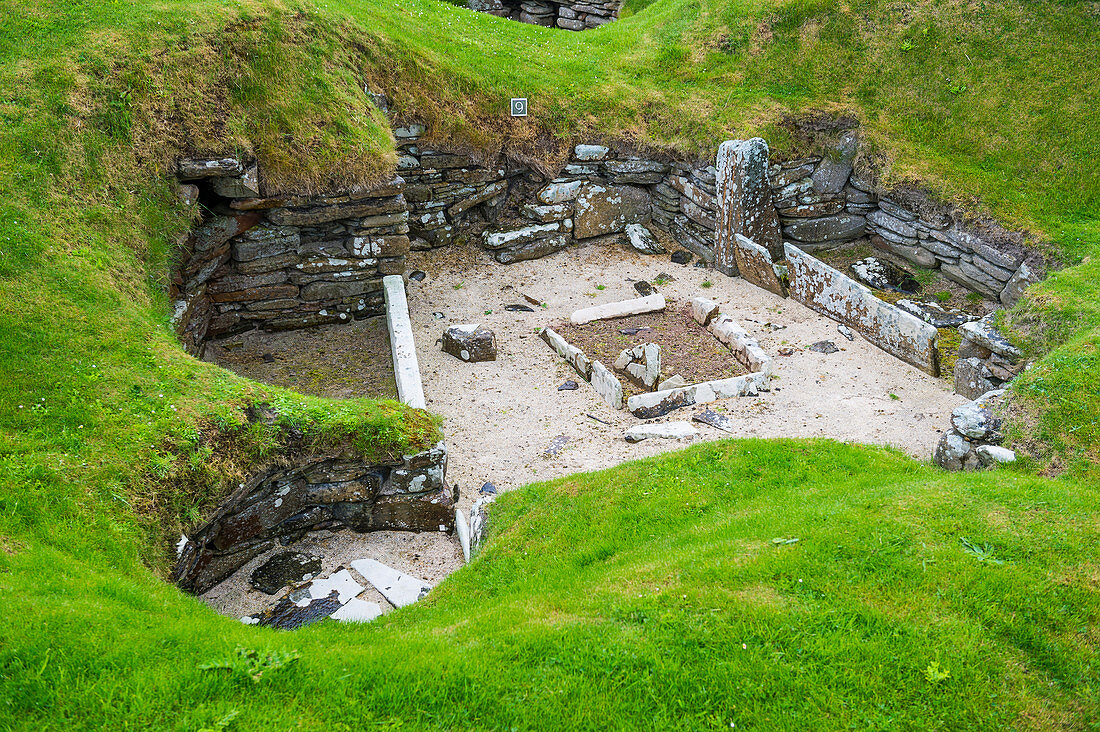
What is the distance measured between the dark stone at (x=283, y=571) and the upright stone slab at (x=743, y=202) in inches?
370

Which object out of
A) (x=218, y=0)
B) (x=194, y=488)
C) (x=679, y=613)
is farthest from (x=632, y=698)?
(x=218, y=0)

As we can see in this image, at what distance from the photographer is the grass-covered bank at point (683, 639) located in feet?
14.6

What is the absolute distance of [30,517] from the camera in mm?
6000

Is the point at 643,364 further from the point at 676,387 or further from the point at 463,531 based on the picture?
the point at 463,531

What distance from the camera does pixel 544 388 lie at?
11336mm

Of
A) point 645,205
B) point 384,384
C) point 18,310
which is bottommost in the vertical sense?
point 384,384

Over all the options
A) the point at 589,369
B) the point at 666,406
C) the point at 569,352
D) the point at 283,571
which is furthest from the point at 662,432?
the point at 283,571

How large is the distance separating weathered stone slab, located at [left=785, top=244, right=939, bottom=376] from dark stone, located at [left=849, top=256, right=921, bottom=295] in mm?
1341

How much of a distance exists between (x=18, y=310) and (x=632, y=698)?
728 centimetres

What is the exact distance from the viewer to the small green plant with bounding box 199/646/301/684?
4.59 meters

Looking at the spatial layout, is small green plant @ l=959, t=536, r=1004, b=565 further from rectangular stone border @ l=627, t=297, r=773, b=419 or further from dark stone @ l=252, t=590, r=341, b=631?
dark stone @ l=252, t=590, r=341, b=631

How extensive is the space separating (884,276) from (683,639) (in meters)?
10.7

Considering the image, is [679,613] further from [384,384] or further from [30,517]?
[384,384]

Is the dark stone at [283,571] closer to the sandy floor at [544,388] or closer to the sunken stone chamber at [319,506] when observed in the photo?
the sandy floor at [544,388]
